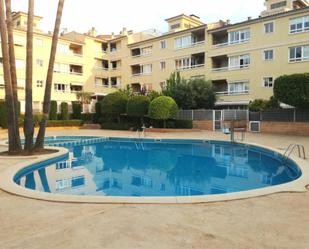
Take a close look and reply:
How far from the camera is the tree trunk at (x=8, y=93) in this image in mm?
13648

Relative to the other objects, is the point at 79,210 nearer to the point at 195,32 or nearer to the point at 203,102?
the point at 203,102

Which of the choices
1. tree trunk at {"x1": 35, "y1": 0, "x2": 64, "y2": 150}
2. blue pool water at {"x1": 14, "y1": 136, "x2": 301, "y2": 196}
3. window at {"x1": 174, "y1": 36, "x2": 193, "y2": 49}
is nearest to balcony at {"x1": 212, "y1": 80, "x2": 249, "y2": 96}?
window at {"x1": 174, "y1": 36, "x2": 193, "y2": 49}

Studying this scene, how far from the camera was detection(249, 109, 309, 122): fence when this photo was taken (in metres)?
24.6

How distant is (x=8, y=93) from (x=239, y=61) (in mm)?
28302

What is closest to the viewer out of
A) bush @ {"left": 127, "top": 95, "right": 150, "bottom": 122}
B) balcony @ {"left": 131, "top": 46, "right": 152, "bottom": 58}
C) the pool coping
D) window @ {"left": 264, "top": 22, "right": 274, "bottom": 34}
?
the pool coping

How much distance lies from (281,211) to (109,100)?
2787 centimetres

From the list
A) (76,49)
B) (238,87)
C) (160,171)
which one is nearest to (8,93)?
(160,171)

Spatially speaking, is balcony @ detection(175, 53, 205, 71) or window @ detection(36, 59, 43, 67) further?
window @ detection(36, 59, 43, 67)

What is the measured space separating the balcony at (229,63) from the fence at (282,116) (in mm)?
9569

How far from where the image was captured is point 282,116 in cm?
2588

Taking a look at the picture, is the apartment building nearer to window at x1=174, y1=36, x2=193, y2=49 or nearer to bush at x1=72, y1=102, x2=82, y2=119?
window at x1=174, y1=36, x2=193, y2=49

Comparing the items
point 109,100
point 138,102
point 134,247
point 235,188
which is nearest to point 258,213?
point 134,247

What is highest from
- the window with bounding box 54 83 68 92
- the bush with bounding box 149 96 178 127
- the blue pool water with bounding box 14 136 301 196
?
the window with bounding box 54 83 68 92

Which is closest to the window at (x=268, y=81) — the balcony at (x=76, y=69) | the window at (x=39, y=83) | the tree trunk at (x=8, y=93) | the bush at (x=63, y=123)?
the bush at (x=63, y=123)
